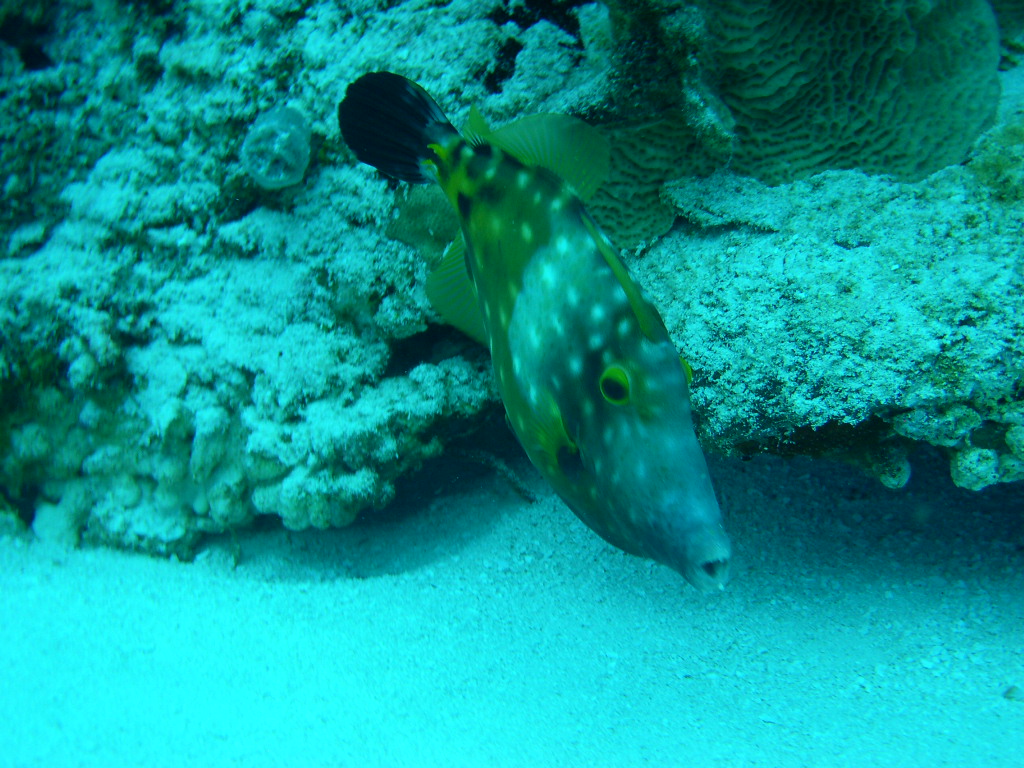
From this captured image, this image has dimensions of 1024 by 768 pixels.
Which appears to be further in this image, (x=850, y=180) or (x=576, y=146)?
(x=850, y=180)

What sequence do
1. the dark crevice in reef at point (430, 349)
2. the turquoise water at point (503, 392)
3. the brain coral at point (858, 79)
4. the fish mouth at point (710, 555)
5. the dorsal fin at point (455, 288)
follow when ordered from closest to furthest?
the fish mouth at point (710, 555) → the turquoise water at point (503, 392) → the dorsal fin at point (455, 288) → the brain coral at point (858, 79) → the dark crevice in reef at point (430, 349)

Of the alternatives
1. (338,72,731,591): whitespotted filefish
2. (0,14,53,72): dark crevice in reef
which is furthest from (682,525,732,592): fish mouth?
(0,14,53,72): dark crevice in reef

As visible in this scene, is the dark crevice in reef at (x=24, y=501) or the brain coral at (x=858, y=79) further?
the dark crevice in reef at (x=24, y=501)

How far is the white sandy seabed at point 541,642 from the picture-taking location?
2.14 meters

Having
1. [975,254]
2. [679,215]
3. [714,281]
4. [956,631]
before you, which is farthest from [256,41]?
[956,631]

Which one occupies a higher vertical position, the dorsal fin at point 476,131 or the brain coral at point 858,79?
the brain coral at point 858,79

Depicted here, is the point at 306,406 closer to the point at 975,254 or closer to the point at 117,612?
the point at 117,612

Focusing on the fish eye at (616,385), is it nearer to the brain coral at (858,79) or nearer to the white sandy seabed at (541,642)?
the white sandy seabed at (541,642)

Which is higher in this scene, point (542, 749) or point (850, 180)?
point (850, 180)

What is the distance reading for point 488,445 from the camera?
3.82m

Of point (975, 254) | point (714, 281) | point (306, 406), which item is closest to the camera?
point (975, 254)

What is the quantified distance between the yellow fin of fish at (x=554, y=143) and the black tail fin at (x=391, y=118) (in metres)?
0.19

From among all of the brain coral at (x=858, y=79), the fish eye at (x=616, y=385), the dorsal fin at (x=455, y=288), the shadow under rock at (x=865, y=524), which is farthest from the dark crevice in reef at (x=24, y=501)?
the brain coral at (x=858, y=79)

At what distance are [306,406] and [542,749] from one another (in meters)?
2.01
